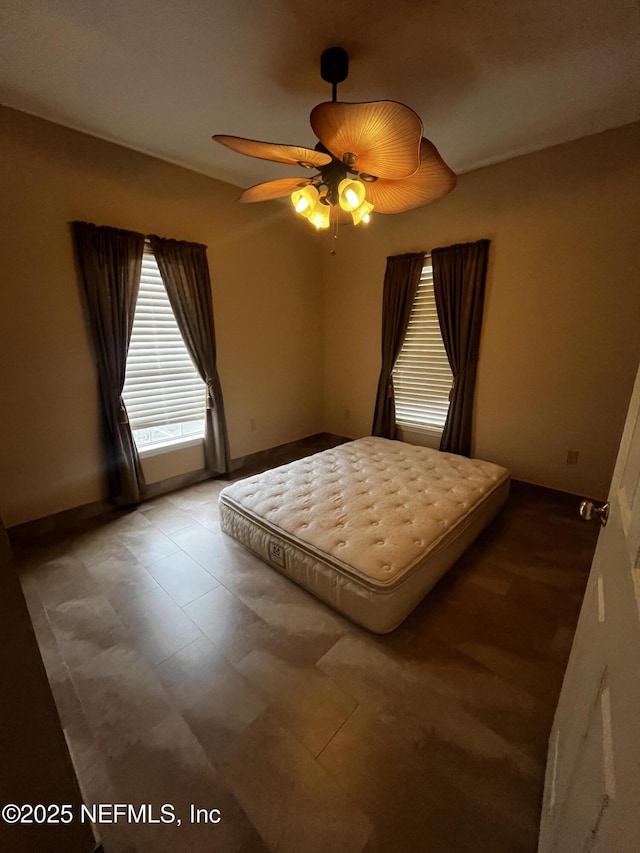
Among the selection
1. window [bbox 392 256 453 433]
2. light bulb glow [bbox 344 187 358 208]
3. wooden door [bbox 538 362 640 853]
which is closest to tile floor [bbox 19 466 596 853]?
wooden door [bbox 538 362 640 853]

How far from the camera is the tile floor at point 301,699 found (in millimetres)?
1065

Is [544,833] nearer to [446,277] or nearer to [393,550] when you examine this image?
[393,550]

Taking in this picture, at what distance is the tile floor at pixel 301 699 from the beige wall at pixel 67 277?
0.72 metres

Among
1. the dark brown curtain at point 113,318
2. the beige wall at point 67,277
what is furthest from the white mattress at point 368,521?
the beige wall at point 67,277

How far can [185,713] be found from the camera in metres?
1.36

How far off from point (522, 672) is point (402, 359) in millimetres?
2926

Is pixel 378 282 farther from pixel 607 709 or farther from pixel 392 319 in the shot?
pixel 607 709

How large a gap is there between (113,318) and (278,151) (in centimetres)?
185

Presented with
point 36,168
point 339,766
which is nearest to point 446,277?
point 36,168

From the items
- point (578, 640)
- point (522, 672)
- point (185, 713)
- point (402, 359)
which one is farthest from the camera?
point (402, 359)

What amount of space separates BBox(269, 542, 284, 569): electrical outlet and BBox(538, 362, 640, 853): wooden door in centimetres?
139

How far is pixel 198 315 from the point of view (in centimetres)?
318

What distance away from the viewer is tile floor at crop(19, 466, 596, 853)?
1065 mm

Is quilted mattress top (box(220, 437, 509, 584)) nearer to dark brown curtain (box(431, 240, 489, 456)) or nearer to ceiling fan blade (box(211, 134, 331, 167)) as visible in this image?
dark brown curtain (box(431, 240, 489, 456))
